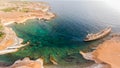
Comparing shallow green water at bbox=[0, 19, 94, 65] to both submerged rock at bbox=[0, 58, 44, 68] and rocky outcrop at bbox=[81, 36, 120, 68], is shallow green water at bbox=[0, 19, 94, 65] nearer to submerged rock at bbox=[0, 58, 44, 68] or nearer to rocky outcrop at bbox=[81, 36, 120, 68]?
submerged rock at bbox=[0, 58, 44, 68]

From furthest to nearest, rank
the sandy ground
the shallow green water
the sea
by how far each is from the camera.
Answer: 1. the sea
2. the shallow green water
3. the sandy ground

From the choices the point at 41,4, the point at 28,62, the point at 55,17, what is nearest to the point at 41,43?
the point at 28,62

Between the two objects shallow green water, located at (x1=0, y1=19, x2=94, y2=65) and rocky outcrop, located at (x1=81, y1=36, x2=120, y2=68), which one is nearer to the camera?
rocky outcrop, located at (x1=81, y1=36, x2=120, y2=68)

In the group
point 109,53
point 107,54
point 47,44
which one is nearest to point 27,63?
point 47,44

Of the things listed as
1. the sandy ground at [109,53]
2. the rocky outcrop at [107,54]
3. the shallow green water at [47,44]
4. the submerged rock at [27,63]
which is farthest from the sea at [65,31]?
the sandy ground at [109,53]

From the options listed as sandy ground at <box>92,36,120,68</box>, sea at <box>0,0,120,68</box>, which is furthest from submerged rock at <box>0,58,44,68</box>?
sandy ground at <box>92,36,120,68</box>

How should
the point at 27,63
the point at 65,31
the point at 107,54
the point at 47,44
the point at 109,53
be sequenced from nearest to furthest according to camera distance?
1. the point at 27,63
2. the point at 107,54
3. the point at 109,53
4. the point at 47,44
5. the point at 65,31

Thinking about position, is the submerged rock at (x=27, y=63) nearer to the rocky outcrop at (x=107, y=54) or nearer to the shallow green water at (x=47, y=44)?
the shallow green water at (x=47, y=44)

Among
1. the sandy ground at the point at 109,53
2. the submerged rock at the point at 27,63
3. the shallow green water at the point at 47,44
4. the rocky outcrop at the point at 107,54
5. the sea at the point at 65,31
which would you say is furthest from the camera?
the sea at the point at 65,31

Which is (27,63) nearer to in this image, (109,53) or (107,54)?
(107,54)
